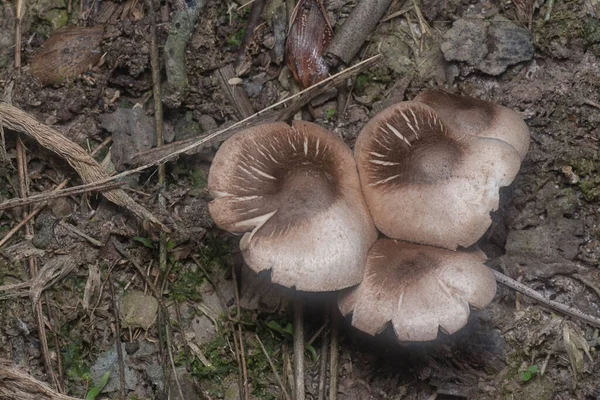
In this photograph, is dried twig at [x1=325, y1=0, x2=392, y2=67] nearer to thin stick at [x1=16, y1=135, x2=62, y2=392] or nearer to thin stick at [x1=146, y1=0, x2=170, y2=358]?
thin stick at [x1=146, y1=0, x2=170, y2=358]

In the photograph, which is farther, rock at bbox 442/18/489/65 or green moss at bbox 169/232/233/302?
green moss at bbox 169/232/233/302

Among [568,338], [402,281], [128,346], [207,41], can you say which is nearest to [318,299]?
[402,281]

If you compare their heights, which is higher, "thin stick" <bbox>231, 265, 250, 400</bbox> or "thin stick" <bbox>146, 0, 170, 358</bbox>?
"thin stick" <bbox>146, 0, 170, 358</bbox>

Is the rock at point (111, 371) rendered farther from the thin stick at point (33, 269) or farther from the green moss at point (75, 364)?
the thin stick at point (33, 269)

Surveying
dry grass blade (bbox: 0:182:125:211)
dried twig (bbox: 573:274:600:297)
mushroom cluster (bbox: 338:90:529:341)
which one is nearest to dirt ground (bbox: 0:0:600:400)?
dried twig (bbox: 573:274:600:297)

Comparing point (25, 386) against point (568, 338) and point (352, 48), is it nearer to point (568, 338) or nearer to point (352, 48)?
point (352, 48)

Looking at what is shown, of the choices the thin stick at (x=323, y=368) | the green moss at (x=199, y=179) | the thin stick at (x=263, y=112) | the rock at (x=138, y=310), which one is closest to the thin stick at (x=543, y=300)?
the thin stick at (x=323, y=368)
